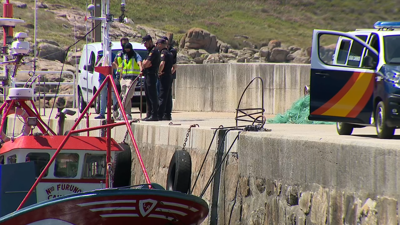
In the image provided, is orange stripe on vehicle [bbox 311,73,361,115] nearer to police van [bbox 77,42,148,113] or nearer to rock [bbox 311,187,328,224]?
rock [bbox 311,187,328,224]

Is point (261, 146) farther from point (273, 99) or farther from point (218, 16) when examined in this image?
point (218, 16)

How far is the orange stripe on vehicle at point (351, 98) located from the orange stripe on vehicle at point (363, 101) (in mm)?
30

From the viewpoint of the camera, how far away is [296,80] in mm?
17703

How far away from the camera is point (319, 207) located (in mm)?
7785

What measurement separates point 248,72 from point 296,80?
1.44 meters

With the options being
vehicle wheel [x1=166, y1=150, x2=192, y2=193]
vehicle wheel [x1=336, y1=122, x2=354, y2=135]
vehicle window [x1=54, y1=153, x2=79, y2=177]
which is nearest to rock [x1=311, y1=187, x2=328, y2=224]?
vehicle wheel [x1=336, y1=122, x2=354, y2=135]

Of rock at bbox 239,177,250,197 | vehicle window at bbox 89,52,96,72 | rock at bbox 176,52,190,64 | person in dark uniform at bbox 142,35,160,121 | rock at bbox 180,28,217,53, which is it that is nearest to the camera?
rock at bbox 239,177,250,197

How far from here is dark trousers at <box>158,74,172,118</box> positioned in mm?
14031

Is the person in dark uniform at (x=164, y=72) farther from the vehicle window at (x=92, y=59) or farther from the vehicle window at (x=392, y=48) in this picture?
the vehicle window at (x=92, y=59)

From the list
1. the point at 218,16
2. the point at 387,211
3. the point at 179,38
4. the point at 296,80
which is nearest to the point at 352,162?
the point at 387,211

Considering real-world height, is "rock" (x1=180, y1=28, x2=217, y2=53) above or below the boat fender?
above

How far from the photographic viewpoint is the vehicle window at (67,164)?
10977mm

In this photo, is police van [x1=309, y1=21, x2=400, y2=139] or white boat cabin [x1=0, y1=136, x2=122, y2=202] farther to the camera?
white boat cabin [x1=0, y1=136, x2=122, y2=202]

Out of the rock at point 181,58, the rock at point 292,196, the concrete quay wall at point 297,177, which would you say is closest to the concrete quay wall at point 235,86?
the concrete quay wall at point 297,177
